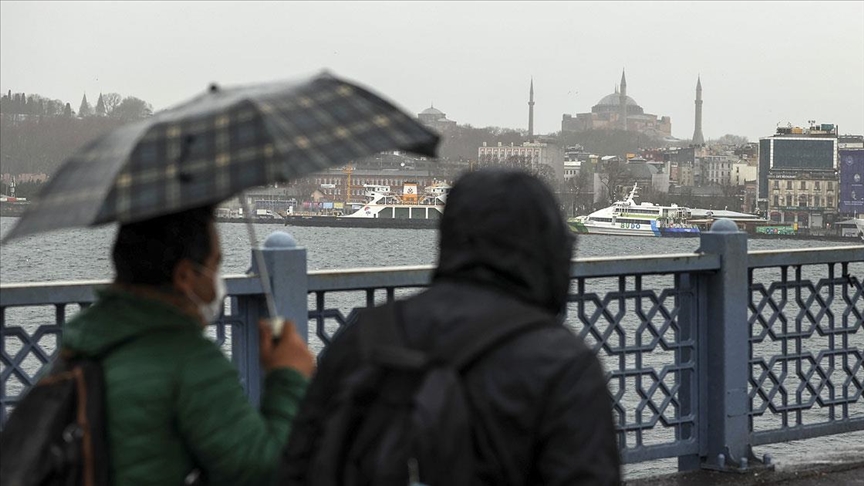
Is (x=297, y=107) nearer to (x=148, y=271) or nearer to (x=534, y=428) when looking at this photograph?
(x=148, y=271)

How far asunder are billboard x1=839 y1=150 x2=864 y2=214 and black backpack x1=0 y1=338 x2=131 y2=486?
122276 mm

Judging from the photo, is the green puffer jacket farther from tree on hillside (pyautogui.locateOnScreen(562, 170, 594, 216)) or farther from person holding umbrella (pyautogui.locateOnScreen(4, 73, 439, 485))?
tree on hillside (pyautogui.locateOnScreen(562, 170, 594, 216))

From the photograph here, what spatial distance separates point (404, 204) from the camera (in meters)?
119

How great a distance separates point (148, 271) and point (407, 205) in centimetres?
11573

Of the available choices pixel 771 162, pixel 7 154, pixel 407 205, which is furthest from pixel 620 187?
pixel 7 154

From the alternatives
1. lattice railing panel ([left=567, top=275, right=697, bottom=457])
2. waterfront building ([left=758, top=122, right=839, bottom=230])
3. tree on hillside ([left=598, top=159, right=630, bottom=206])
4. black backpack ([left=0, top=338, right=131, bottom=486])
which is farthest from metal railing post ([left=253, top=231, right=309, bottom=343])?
tree on hillside ([left=598, top=159, right=630, bottom=206])

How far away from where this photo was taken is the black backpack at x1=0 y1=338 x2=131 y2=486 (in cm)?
240

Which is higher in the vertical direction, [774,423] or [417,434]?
[417,434]

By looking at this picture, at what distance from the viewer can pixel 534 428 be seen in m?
1.99

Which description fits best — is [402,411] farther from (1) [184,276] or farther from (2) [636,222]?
(2) [636,222]

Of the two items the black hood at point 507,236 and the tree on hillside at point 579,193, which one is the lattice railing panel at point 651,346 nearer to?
the black hood at point 507,236

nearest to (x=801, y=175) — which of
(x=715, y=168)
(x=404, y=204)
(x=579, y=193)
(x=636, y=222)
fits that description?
(x=636, y=222)

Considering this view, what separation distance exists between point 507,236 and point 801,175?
131 metres

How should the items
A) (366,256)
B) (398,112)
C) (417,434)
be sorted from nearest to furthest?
(417,434) < (398,112) < (366,256)
